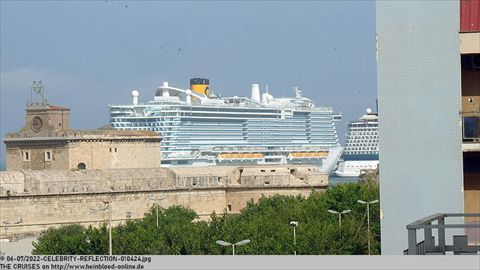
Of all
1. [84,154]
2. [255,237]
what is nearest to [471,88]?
[255,237]

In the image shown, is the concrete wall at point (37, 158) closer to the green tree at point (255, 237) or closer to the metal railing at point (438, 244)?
the green tree at point (255, 237)

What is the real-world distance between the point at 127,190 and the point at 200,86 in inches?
2673

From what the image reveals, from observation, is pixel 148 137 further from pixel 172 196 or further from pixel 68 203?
pixel 68 203

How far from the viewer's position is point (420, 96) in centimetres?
739

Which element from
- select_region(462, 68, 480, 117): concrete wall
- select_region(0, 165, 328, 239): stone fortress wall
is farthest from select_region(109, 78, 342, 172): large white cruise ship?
select_region(462, 68, 480, 117): concrete wall

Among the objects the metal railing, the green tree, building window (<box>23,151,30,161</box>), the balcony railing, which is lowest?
the green tree

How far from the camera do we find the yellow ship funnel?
132m

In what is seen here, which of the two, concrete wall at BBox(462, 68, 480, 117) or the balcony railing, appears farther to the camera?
concrete wall at BBox(462, 68, 480, 117)

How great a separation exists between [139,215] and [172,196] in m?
2.66

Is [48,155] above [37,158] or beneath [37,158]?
above

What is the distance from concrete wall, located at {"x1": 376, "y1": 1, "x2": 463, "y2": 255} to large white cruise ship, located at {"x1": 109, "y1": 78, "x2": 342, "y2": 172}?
106 metres

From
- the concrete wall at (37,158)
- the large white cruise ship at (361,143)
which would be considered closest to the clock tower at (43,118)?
the concrete wall at (37,158)

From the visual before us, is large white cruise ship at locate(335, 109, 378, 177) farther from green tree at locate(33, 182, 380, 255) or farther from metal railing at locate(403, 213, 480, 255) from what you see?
metal railing at locate(403, 213, 480, 255)

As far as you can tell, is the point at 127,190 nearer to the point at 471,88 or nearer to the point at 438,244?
the point at 471,88
